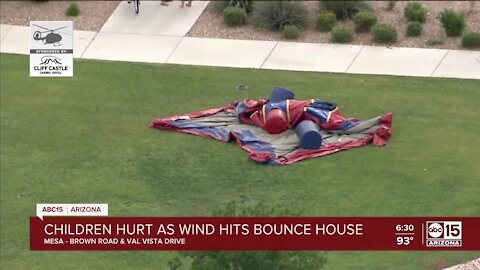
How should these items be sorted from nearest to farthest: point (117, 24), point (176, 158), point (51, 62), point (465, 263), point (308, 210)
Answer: point (465, 263), point (308, 210), point (176, 158), point (51, 62), point (117, 24)

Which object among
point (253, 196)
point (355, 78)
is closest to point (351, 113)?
point (355, 78)

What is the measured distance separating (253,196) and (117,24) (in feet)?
26.2

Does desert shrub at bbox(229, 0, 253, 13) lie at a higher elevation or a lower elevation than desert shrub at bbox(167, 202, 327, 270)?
lower

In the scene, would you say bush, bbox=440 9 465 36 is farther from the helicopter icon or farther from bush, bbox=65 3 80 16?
bush, bbox=65 3 80 16

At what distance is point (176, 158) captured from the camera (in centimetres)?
2141

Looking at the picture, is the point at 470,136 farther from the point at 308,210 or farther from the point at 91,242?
the point at 91,242

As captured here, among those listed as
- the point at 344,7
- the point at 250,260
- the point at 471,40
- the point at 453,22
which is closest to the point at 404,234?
the point at 250,260

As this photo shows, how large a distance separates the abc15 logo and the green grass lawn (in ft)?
0.92

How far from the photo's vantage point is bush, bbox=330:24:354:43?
25.3 metres

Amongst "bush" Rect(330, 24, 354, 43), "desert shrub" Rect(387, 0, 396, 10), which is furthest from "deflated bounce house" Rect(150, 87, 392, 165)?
"desert shrub" Rect(387, 0, 396, 10)

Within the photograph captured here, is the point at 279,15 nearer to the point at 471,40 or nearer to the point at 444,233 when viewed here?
the point at 471,40

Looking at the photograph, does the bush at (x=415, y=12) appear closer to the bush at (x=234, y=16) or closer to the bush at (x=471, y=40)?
the bush at (x=471, y=40)

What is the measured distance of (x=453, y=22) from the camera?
82.3ft

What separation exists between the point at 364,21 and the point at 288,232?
9789 mm
